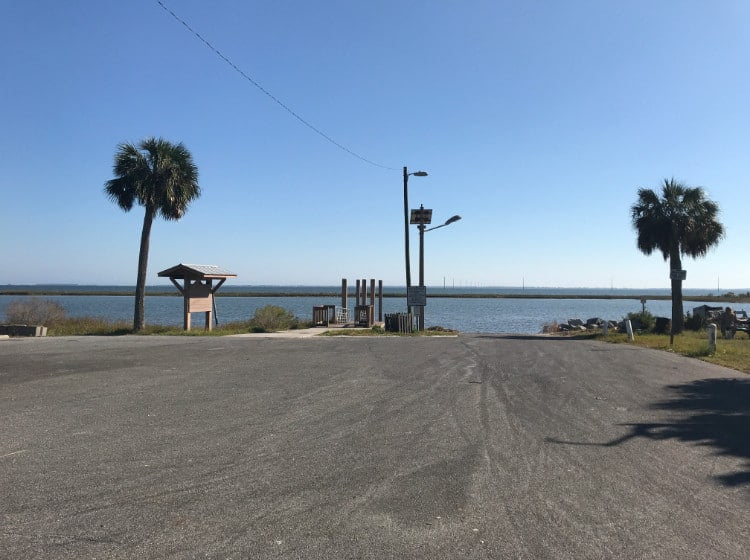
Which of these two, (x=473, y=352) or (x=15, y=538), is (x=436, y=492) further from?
(x=473, y=352)

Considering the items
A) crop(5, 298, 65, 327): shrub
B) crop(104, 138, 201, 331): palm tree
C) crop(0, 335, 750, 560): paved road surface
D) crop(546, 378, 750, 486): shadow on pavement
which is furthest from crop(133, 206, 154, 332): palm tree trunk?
crop(546, 378, 750, 486): shadow on pavement

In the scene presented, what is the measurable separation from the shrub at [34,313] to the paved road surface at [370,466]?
2097 centimetres

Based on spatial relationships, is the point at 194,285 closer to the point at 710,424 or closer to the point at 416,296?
the point at 416,296

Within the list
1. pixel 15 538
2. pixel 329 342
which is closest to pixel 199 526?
pixel 15 538

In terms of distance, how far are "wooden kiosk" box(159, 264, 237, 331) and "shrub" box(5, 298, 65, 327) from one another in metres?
8.75

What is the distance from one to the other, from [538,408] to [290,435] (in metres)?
4.09

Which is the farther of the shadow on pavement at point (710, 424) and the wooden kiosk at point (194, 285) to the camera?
the wooden kiosk at point (194, 285)

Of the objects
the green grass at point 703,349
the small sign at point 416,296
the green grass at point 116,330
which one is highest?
the small sign at point 416,296

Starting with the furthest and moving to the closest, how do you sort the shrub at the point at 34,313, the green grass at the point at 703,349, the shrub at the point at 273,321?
the shrub at the point at 34,313 → the shrub at the point at 273,321 → the green grass at the point at 703,349

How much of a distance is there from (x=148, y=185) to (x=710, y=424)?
79.4 ft

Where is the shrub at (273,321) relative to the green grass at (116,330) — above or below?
above

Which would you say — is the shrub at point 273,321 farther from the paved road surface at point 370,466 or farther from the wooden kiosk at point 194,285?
the paved road surface at point 370,466

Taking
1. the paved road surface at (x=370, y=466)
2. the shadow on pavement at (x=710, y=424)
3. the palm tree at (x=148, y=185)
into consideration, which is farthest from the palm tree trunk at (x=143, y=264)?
the shadow on pavement at (x=710, y=424)

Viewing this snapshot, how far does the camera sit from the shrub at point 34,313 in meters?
31.3
